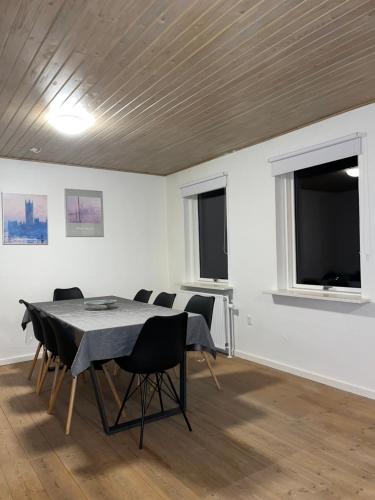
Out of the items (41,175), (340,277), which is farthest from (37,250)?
(340,277)

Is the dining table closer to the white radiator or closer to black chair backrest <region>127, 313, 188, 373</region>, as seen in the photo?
black chair backrest <region>127, 313, 188, 373</region>

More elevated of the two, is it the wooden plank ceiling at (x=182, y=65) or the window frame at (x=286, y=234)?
the wooden plank ceiling at (x=182, y=65)

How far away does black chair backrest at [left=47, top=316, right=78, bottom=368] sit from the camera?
2922 millimetres

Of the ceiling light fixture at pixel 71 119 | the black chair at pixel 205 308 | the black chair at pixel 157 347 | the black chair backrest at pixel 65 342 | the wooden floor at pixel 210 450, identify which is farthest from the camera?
the black chair at pixel 205 308

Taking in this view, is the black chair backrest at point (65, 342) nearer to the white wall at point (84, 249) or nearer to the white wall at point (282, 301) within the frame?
the white wall at point (84, 249)

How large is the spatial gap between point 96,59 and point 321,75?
1540 millimetres

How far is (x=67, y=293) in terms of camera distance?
4.86 metres

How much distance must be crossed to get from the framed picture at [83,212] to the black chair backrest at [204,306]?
2.12 m

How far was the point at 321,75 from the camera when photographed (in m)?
2.77

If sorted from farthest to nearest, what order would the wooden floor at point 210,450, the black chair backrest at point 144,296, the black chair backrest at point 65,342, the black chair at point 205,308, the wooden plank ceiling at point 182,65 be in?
the black chair backrest at point 144,296 < the black chair at point 205,308 < the black chair backrest at point 65,342 < the wooden floor at point 210,450 < the wooden plank ceiling at point 182,65

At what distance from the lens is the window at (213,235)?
5297mm

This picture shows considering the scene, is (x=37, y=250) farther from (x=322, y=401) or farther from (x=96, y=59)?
(x=322, y=401)

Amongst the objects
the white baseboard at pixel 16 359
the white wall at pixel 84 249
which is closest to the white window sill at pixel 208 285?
the white wall at pixel 84 249

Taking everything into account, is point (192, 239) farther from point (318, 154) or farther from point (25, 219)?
point (318, 154)
